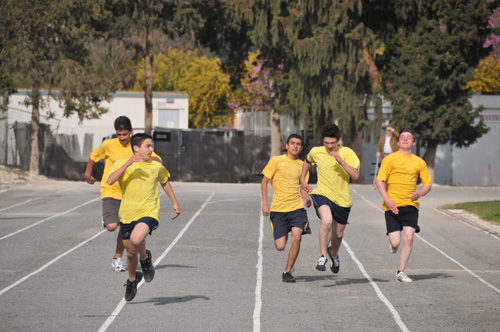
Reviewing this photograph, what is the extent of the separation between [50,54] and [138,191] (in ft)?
85.6

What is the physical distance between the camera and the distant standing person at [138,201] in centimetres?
863

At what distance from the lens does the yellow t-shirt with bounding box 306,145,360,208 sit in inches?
416

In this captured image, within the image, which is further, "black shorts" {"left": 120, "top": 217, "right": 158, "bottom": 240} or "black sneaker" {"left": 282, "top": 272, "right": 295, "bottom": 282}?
"black sneaker" {"left": 282, "top": 272, "right": 295, "bottom": 282}

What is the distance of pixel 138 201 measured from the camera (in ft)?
28.7

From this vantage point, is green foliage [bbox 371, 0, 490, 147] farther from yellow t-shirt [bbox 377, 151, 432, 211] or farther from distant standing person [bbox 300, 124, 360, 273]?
yellow t-shirt [bbox 377, 151, 432, 211]

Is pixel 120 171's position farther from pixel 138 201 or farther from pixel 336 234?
pixel 336 234

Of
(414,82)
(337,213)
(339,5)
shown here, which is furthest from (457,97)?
(337,213)

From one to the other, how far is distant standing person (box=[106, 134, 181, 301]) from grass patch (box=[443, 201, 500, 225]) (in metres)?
11.3

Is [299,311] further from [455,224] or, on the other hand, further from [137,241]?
[455,224]

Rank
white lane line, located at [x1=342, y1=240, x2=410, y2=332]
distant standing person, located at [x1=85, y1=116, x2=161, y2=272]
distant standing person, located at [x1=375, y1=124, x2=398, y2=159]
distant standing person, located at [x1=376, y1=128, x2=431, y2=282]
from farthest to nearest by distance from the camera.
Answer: distant standing person, located at [x1=375, y1=124, x2=398, y2=159] < distant standing person, located at [x1=85, y1=116, x2=161, y2=272] < distant standing person, located at [x1=376, y1=128, x2=431, y2=282] < white lane line, located at [x1=342, y1=240, x2=410, y2=332]

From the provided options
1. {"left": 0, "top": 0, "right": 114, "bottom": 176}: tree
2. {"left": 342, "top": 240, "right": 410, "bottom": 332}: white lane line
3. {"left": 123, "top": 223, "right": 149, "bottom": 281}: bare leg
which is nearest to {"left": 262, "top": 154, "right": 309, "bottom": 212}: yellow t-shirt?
{"left": 342, "top": 240, "right": 410, "bottom": 332}: white lane line

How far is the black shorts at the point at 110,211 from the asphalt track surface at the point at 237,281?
A: 70cm

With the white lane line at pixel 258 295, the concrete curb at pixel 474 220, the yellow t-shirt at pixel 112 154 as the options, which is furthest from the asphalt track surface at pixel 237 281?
the yellow t-shirt at pixel 112 154

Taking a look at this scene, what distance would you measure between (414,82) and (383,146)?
9.91m
